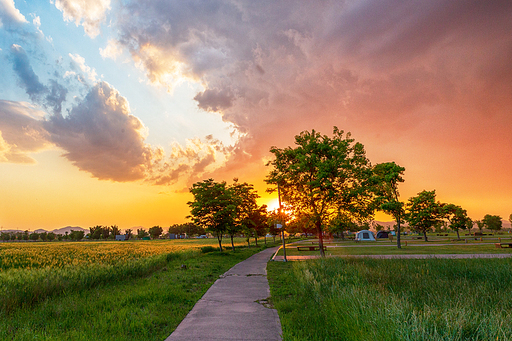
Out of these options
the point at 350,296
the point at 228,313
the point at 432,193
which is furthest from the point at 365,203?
the point at 432,193

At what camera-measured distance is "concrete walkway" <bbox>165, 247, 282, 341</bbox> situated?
5.74 meters

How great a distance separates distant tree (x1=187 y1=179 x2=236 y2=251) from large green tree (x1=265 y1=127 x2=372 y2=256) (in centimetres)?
700

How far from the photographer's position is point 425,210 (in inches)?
1796

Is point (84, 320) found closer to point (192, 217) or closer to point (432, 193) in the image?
point (192, 217)

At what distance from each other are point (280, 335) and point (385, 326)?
7.54 ft

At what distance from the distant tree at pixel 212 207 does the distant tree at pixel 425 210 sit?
34860 mm

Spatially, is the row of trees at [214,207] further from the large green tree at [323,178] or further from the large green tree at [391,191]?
the large green tree at [391,191]

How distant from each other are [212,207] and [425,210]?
39961 millimetres

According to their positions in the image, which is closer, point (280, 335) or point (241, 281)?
point (280, 335)

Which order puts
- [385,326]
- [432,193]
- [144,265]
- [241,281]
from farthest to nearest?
[432,193] → [144,265] → [241,281] → [385,326]

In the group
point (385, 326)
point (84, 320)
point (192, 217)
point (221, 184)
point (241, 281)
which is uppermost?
point (221, 184)

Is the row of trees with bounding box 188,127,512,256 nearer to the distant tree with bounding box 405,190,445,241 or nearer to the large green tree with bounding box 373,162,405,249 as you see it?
the large green tree with bounding box 373,162,405,249

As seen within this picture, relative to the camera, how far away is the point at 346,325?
561 centimetres

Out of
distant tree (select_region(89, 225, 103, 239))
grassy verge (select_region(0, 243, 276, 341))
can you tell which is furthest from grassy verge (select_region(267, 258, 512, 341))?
distant tree (select_region(89, 225, 103, 239))
